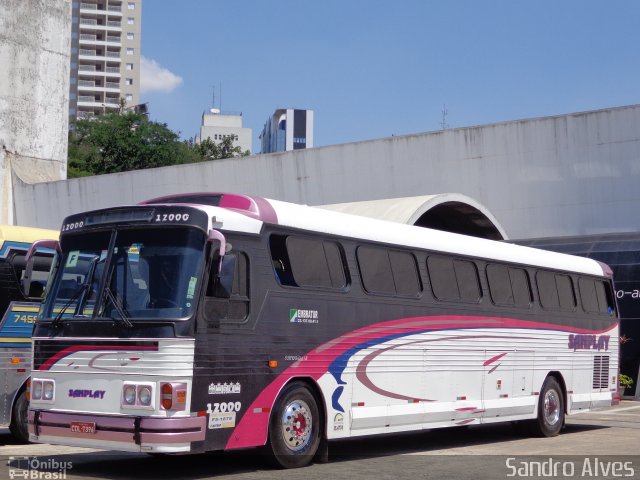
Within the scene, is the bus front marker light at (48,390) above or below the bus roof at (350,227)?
below

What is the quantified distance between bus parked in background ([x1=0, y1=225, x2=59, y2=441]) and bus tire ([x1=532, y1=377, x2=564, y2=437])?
8392 mm

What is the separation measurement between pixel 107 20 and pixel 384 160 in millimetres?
104556

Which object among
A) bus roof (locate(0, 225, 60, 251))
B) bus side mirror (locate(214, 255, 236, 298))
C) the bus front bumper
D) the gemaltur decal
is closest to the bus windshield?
bus side mirror (locate(214, 255, 236, 298))

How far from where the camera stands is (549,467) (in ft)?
40.9

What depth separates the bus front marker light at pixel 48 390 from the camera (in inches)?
440

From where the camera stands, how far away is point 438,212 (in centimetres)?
2959

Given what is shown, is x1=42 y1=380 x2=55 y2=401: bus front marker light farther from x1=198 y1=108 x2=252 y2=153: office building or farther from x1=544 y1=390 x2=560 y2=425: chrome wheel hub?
x1=198 y1=108 x2=252 y2=153: office building

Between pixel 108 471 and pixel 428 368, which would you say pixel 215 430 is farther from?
pixel 428 368

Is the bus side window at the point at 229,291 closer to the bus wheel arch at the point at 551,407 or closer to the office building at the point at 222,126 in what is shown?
the bus wheel arch at the point at 551,407

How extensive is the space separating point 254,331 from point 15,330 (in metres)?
4.80

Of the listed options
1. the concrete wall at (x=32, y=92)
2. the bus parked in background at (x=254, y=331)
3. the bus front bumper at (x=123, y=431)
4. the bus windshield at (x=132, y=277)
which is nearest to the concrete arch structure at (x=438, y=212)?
the bus parked in background at (x=254, y=331)

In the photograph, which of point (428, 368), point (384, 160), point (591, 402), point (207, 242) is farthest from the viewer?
point (384, 160)

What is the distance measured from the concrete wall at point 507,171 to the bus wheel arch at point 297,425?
17.9 m

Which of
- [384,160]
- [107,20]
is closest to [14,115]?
[384,160]
